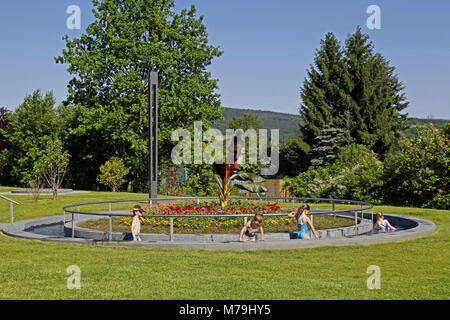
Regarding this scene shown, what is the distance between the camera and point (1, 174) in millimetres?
46625

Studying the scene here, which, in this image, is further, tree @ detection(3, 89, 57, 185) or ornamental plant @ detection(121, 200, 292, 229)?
tree @ detection(3, 89, 57, 185)

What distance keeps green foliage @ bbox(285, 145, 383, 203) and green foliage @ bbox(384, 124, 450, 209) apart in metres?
1.00

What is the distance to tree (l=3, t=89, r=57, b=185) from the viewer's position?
43031mm

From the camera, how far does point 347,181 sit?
30.6 m

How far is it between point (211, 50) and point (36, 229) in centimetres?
2748

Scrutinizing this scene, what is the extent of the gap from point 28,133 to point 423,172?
3298 centimetres

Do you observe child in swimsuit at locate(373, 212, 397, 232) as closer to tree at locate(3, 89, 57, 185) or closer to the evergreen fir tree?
the evergreen fir tree

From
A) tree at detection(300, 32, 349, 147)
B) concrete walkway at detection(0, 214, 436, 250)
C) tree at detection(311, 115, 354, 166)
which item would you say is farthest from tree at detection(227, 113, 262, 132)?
concrete walkway at detection(0, 214, 436, 250)

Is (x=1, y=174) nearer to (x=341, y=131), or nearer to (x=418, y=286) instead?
(x=341, y=131)

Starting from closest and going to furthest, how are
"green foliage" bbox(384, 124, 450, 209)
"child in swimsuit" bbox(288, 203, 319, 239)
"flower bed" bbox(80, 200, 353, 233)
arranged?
"child in swimsuit" bbox(288, 203, 319, 239) < "flower bed" bbox(80, 200, 353, 233) < "green foliage" bbox(384, 124, 450, 209)

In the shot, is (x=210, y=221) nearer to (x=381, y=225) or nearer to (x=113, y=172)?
(x=381, y=225)

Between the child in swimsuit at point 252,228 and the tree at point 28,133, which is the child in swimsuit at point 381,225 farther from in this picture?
the tree at point 28,133

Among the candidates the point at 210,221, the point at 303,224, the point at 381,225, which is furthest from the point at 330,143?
the point at 303,224

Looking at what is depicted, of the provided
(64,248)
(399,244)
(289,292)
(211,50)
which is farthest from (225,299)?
(211,50)
